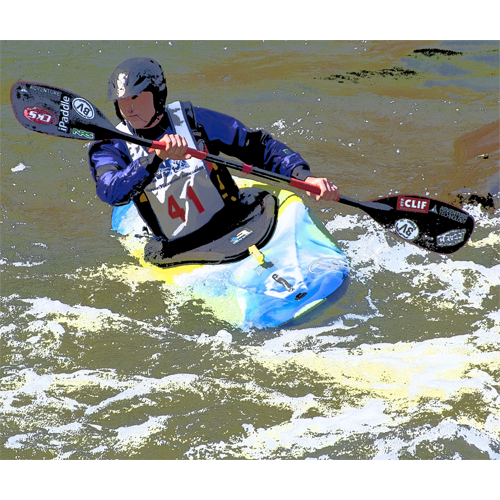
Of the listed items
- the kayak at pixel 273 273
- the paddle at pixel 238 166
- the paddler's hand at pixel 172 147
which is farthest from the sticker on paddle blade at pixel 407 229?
the paddler's hand at pixel 172 147

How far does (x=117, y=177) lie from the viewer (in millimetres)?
3309

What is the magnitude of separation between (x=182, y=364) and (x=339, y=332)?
32.6 inches

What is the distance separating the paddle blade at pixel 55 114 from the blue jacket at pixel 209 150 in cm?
17

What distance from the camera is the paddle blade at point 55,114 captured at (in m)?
3.33

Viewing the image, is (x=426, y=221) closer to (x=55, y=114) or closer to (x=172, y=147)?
(x=172, y=147)

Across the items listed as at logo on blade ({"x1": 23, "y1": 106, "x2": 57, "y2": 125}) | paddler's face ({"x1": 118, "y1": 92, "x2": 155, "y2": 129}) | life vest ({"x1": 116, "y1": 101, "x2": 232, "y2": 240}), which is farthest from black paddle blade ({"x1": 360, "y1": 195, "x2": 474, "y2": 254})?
at logo on blade ({"x1": 23, "y1": 106, "x2": 57, "y2": 125})

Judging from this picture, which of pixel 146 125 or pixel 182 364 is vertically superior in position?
pixel 146 125

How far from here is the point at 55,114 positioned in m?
3.37

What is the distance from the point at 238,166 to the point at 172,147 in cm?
42

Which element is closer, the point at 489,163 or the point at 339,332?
the point at 339,332

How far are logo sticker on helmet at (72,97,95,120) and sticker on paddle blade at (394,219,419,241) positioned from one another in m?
1.78

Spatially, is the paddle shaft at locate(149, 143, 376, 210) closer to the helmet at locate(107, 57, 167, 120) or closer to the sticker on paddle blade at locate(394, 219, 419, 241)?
the sticker on paddle blade at locate(394, 219, 419, 241)

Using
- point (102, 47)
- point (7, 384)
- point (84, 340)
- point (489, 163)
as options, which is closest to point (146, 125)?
point (84, 340)

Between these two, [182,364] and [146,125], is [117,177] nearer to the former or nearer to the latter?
[146,125]
